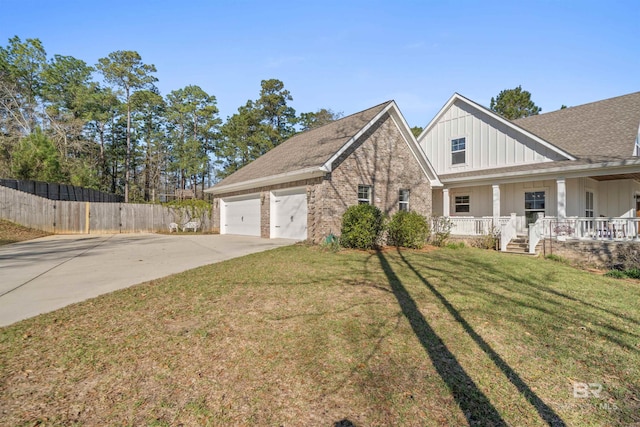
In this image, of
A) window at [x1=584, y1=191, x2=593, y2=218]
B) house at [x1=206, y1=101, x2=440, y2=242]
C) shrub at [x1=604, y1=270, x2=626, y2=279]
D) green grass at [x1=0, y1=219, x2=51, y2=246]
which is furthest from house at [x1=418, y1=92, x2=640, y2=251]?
green grass at [x1=0, y1=219, x2=51, y2=246]

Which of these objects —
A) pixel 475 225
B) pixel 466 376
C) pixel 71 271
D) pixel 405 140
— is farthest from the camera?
pixel 405 140

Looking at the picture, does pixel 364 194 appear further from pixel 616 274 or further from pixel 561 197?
pixel 616 274

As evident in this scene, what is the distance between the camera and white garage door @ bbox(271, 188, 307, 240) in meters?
13.1

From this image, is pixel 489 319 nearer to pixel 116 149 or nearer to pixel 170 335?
pixel 170 335

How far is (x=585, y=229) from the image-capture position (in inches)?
440

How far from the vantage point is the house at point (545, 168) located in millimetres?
11680

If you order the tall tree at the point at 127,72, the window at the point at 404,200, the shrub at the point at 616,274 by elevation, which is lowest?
the shrub at the point at 616,274

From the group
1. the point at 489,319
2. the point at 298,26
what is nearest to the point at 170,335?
the point at 489,319

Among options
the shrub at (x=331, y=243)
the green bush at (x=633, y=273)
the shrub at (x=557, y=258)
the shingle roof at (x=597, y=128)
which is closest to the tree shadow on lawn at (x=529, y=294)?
the shrub at (x=331, y=243)

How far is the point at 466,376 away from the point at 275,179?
1207cm

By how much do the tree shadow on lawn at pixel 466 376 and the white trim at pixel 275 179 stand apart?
7660 millimetres

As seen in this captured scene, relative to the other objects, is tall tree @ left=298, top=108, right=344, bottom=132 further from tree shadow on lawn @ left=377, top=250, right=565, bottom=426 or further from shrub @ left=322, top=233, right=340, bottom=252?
tree shadow on lawn @ left=377, top=250, right=565, bottom=426

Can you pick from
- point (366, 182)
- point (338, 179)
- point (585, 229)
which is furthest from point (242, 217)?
point (585, 229)

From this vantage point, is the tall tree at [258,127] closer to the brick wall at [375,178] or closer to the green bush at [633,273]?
the brick wall at [375,178]
